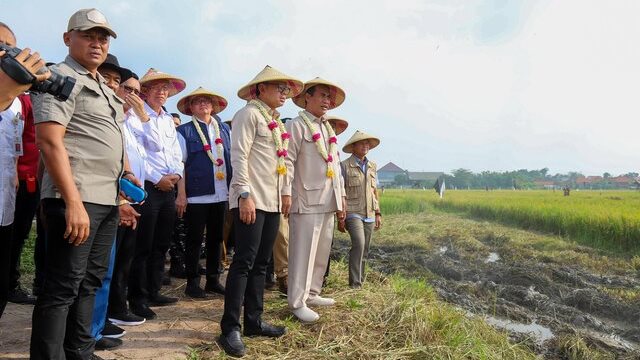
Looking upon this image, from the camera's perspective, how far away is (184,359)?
8.17 feet

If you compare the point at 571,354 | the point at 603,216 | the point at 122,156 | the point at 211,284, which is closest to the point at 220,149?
the point at 211,284

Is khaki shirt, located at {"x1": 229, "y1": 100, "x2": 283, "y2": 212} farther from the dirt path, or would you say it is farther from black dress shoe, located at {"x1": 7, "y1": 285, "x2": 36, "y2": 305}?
the dirt path

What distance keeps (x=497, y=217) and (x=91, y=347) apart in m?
18.9

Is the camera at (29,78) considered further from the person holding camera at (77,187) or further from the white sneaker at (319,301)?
the white sneaker at (319,301)

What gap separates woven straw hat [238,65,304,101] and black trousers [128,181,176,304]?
978 mm

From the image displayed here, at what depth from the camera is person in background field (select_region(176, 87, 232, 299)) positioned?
12.5ft

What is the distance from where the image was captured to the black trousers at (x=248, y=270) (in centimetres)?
269

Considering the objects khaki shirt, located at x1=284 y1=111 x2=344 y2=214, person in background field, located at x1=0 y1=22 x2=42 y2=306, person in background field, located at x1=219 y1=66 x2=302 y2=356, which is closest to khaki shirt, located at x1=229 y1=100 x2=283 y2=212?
person in background field, located at x1=219 y1=66 x2=302 y2=356

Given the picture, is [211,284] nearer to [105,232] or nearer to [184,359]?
[184,359]

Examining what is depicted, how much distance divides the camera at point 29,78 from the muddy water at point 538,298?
14.7ft

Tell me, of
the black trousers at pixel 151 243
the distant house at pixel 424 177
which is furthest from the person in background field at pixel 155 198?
the distant house at pixel 424 177

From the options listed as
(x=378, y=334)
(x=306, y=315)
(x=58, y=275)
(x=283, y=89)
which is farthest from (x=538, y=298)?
(x=58, y=275)

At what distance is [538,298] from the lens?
20.6ft

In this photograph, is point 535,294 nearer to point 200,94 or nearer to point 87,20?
point 200,94
